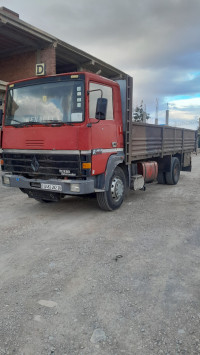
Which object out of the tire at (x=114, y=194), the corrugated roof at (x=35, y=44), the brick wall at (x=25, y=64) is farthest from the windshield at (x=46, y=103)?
the brick wall at (x=25, y=64)

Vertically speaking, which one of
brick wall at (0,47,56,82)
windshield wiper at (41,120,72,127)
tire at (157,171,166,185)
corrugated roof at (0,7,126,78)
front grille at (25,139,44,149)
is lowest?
tire at (157,171,166,185)

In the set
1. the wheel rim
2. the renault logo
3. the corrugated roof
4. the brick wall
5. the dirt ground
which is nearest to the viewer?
the dirt ground

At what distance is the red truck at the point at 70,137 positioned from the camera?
4820mm

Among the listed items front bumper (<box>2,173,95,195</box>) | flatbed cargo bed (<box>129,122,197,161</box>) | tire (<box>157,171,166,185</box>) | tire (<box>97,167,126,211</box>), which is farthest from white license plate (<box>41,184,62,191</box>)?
tire (<box>157,171,166,185</box>)

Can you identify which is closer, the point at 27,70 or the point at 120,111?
the point at 120,111

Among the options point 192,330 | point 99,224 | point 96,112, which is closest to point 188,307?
point 192,330

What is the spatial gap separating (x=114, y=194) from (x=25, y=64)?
9718 mm

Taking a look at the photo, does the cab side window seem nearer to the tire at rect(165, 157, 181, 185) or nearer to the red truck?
the red truck

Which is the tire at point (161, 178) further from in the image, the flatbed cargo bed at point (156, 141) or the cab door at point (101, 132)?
the cab door at point (101, 132)

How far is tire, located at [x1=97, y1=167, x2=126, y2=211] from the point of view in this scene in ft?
18.3

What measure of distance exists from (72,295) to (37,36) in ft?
35.4

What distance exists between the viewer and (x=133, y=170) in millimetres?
6859

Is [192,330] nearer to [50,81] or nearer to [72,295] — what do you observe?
[72,295]

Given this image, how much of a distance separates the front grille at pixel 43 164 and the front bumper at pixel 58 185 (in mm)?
122
